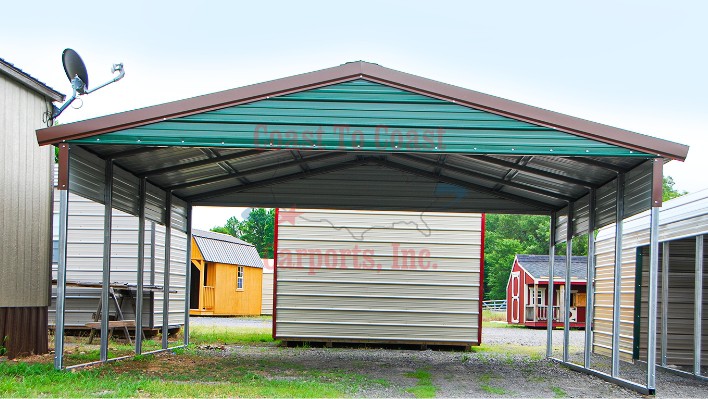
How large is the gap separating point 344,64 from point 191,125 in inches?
80.7

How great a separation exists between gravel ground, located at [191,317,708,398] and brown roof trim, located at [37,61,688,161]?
3.21m

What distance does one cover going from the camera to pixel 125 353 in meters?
13.0

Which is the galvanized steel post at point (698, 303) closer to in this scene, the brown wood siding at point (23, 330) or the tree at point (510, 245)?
the brown wood siding at point (23, 330)

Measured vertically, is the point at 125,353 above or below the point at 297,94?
below

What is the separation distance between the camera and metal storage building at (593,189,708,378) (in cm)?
1212

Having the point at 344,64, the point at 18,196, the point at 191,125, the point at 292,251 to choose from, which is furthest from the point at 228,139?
the point at 292,251

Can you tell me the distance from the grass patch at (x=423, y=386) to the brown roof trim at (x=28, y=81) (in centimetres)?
697

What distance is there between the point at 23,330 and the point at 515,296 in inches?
993

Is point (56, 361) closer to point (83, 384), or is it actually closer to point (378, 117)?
point (83, 384)

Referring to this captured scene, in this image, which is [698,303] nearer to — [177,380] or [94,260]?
[177,380]

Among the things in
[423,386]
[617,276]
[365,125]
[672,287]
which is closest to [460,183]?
[672,287]

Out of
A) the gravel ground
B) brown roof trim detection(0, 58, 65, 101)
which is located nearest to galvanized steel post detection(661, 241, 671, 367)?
the gravel ground

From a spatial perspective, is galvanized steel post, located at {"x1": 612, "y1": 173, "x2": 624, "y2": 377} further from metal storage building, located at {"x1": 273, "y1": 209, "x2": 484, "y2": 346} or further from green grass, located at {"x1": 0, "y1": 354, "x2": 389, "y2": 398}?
metal storage building, located at {"x1": 273, "y1": 209, "x2": 484, "y2": 346}

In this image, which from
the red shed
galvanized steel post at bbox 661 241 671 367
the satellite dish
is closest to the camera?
the satellite dish
